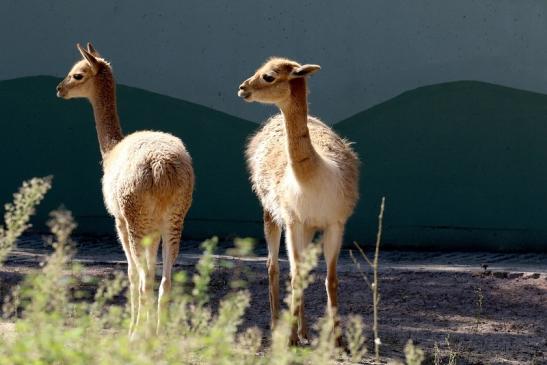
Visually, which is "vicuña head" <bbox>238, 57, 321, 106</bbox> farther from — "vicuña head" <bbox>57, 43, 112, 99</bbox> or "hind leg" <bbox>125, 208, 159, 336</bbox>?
"vicuña head" <bbox>57, 43, 112, 99</bbox>

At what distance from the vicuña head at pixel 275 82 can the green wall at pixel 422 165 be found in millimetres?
4545

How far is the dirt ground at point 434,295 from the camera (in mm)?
7418

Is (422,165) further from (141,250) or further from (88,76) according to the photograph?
(141,250)

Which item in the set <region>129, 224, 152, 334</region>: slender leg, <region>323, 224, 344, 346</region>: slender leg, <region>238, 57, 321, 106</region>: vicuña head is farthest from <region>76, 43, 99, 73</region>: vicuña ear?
<region>323, 224, 344, 346</region>: slender leg

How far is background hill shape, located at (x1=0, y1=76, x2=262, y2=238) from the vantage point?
1194 cm

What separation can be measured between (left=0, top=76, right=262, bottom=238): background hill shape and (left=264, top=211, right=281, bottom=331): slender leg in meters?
3.88

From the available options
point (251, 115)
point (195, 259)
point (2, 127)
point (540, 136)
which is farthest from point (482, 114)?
point (2, 127)

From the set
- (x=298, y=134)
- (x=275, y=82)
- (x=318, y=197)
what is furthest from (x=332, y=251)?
(x=275, y=82)

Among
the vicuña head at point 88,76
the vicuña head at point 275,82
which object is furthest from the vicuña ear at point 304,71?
the vicuña head at point 88,76

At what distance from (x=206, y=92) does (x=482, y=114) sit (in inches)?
119

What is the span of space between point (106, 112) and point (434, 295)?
318 centimetres

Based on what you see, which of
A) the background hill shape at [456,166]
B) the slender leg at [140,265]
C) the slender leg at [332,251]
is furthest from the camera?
the background hill shape at [456,166]

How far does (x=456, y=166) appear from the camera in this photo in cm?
1144

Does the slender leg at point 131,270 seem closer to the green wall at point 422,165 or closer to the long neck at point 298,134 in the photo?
the long neck at point 298,134
